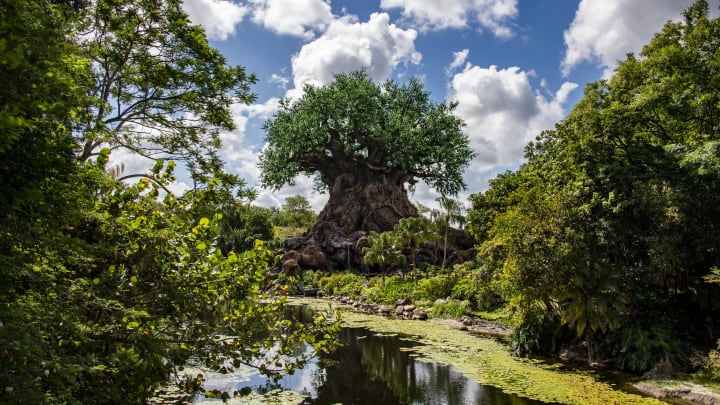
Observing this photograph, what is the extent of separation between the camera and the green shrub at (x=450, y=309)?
76.7 ft

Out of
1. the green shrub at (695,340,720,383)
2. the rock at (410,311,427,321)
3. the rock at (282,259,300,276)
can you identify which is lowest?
the green shrub at (695,340,720,383)

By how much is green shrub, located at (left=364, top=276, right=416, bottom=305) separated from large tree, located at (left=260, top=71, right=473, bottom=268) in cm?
996

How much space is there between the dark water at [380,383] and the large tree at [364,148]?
92.2 ft

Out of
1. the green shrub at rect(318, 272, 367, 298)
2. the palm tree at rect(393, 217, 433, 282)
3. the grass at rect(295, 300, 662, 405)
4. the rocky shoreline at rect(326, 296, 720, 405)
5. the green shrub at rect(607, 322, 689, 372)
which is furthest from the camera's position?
the green shrub at rect(318, 272, 367, 298)

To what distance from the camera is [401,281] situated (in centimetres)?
3347

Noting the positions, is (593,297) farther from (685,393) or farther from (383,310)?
(383,310)

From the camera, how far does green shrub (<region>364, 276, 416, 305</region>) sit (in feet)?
98.1

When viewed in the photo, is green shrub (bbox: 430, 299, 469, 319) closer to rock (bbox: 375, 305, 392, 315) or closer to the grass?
rock (bbox: 375, 305, 392, 315)

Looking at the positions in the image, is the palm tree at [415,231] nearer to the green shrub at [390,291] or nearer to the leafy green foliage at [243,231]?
the green shrub at [390,291]

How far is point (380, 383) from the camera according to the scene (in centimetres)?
1243

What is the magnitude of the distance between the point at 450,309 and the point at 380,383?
12.4 m

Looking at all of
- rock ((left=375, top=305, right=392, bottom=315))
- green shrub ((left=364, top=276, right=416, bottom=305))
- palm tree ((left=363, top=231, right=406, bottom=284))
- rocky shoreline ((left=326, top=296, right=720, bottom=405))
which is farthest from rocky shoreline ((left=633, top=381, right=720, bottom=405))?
palm tree ((left=363, top=231, right=406, bottom=284))

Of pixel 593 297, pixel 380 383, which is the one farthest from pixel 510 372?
pixel 380 383

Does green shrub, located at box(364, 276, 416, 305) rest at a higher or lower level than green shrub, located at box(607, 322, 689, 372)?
higher
